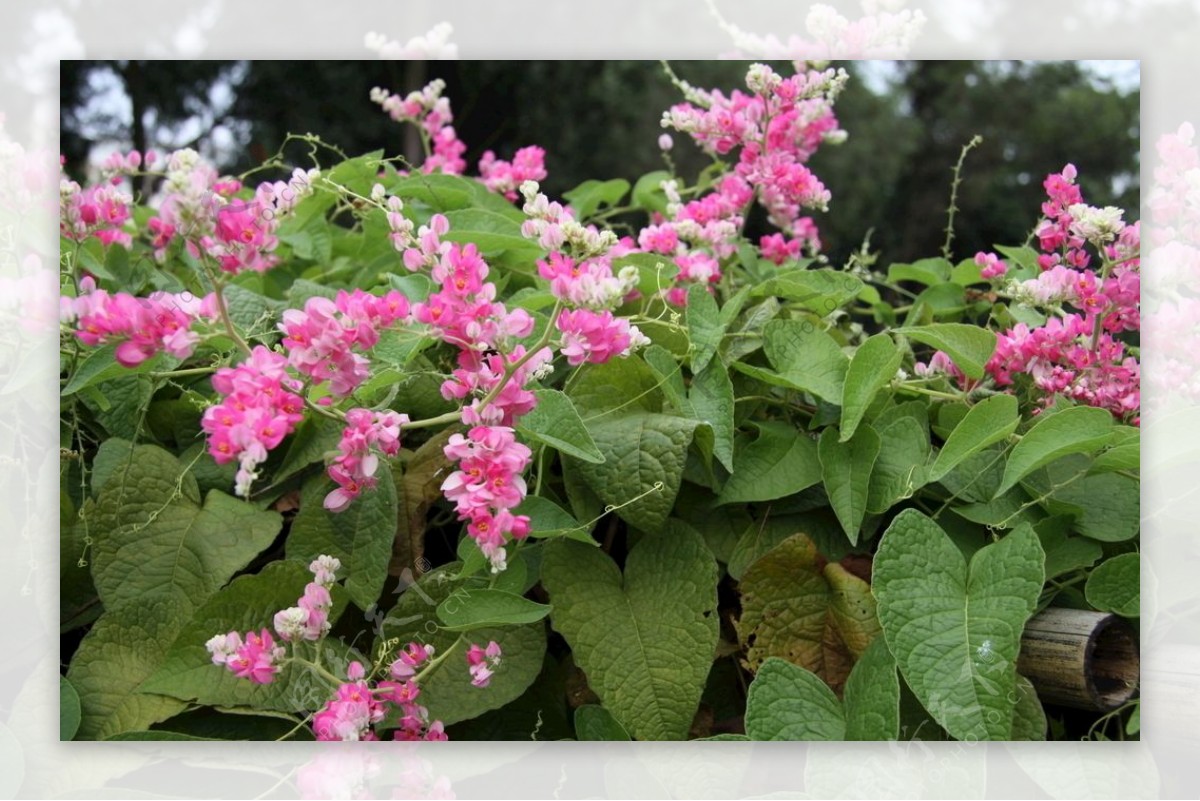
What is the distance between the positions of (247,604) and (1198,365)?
30.9 inches

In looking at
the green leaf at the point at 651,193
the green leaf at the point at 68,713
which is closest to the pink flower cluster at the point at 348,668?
the green leaf at the point at 68,713

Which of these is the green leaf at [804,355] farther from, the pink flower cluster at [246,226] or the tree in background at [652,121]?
the tree in background at [652,121]

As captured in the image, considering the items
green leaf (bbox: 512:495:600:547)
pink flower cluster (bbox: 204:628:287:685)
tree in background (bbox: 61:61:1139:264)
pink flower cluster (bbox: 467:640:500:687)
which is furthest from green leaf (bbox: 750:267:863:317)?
tree in background (bbox: 61:61:1139:264)

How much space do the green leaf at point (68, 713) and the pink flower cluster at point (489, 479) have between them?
0.36 m

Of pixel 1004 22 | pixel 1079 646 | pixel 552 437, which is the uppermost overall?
pixel 1004 22

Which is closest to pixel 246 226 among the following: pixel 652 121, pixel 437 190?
pixel 437 190

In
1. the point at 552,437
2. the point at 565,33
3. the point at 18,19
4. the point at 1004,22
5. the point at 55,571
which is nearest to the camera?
the point at 552,437

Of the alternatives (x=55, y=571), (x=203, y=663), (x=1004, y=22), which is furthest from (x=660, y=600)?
(x=1004, y=22)

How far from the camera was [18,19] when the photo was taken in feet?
3.20

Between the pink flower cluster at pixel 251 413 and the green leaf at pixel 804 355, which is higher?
the green leaf at pixel 804 355

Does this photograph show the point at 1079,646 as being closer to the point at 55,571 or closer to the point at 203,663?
the point at 203,663

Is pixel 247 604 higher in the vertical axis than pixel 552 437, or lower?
lower

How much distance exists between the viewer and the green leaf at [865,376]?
31.6 inches

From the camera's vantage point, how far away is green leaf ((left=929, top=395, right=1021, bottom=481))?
788mm
